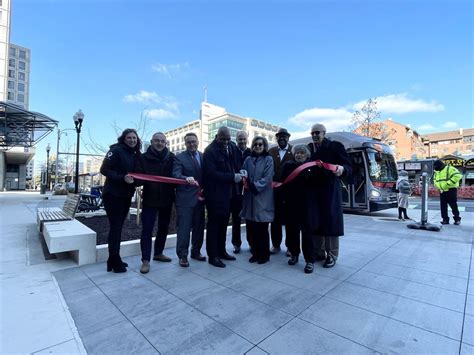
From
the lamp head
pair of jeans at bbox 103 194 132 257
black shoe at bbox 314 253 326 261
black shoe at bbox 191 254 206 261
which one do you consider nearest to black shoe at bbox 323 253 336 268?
black shoe at bbox 314 253 326 261

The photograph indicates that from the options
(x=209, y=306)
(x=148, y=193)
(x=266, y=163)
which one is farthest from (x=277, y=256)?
(x=148, y=193)

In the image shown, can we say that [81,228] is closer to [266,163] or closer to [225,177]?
[225,177]

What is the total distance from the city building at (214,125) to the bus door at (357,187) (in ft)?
185

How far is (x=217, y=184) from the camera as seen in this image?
3.61 metres

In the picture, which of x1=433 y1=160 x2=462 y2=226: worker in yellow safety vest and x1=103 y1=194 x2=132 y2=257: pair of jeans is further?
x1=433 y1=160 x2=462 y2=226: worker in yellow safety vest

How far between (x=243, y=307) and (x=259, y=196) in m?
1.62

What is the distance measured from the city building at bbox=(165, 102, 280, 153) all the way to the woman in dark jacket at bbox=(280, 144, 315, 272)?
205 ft

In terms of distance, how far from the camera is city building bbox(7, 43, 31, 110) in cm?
5900

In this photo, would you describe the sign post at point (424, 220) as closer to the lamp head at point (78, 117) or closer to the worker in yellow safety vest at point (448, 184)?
the worker in yellow safety vest at point (448, 184)

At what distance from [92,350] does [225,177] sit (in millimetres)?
2264

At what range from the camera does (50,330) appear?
2.06m

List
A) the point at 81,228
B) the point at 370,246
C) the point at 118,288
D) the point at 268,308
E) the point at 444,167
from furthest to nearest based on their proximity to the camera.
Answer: the point at 444,167
the point at 370,246
the point at 81,228
the point at 118,288
the point at 268,308

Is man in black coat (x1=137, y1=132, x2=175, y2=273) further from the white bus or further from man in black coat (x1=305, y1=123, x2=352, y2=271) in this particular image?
the white bus

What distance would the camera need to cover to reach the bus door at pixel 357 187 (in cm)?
942
